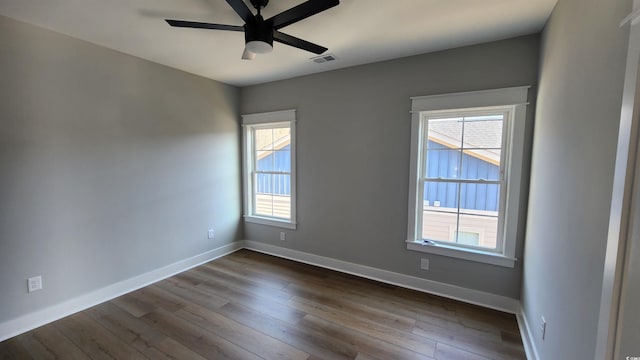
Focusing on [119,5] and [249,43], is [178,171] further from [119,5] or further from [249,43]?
[249,43]

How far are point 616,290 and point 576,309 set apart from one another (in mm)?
531

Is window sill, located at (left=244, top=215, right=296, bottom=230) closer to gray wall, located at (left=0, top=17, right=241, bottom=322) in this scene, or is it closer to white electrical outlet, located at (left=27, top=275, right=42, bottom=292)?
gray wall, located at (left=0, top=17, right=241, bottom=322)

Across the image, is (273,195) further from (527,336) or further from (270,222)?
(527,336)

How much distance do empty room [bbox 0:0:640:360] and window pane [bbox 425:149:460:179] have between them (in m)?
0.02

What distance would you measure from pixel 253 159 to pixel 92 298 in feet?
8.23

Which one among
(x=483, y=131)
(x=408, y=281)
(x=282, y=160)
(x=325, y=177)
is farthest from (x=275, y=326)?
(x=483, y=131)

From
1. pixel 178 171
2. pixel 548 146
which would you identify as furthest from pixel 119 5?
pixel 548 146

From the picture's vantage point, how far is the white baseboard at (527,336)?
180 cm

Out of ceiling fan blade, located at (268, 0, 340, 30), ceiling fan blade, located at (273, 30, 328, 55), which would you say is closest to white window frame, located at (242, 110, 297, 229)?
ceiling fan blade, located at (273, 30, 328, 55)

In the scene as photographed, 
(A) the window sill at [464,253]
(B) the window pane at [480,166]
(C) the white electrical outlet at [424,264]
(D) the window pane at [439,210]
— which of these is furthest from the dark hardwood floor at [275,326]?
(B) the window pane at [480,166]

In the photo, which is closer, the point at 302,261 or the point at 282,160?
the point at 302,261

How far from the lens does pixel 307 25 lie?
7.02 feet

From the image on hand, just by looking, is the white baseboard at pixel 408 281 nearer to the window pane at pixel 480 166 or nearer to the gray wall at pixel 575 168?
the gray wall at pixel 575 168

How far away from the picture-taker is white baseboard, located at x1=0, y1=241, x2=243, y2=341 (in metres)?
2.12
